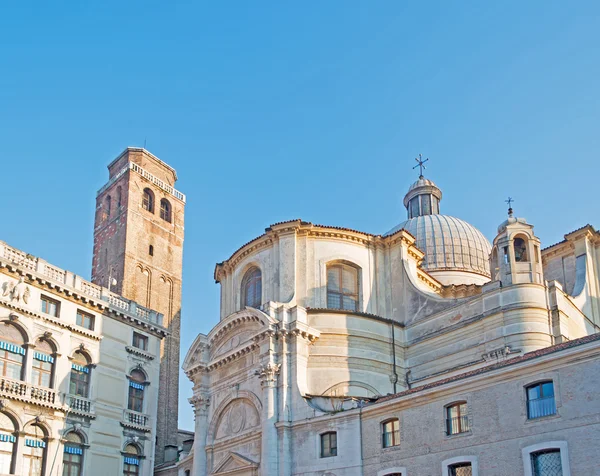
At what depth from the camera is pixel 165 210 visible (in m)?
57.9

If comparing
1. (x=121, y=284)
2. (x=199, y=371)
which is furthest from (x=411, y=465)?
(x=121, y=284)

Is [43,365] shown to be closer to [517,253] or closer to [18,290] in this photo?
[18,290]

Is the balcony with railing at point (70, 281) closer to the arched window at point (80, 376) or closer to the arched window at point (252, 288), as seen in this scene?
the arched window at point (80, 376)

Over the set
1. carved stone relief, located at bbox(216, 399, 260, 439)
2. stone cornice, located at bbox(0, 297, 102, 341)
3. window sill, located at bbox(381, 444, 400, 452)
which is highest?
stone cornice, located at bbox(0, 297, 102, 341)

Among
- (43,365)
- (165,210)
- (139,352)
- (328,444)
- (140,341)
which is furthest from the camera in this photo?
(165,210)

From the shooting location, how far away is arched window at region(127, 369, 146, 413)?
36.6 metres

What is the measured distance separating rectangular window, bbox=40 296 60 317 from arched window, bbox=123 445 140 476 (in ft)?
24.5

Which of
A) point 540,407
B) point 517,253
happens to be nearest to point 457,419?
point 540,407

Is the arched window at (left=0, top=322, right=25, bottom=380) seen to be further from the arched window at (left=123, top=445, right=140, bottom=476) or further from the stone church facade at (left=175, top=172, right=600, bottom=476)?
the stone church facade at (left=175, top=172, right=600, bottom=476)

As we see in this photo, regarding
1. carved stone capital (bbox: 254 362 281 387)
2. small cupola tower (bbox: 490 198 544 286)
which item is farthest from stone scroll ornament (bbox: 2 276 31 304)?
small cupola tower (bbox: 490 198 544 286)

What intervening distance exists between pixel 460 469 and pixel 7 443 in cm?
1839

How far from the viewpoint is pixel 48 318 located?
32.8m

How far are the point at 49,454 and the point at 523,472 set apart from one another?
Result: 20151 mm

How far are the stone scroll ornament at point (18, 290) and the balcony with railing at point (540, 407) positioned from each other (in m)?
21.4
